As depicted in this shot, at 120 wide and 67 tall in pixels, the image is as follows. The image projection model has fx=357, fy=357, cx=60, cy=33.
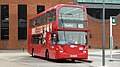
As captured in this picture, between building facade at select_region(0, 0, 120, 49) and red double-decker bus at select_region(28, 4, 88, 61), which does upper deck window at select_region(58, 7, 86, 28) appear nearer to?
red double-decker bus at select_region(28, 4, 88, 61)

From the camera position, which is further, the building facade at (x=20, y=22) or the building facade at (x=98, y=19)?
the building facade at (x=98, y=19)

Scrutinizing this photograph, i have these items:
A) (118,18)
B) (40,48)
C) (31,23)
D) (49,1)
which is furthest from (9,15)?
(40,48)

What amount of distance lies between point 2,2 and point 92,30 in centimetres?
1845

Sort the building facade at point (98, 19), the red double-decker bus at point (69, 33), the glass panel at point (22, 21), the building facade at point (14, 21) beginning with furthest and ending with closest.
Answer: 1. the building facade at point (98, 19)
2. the glass panel at point (22, 21)
3. the building facade at point (14, 21)
4. the red double-decker bus at point (69, 33)

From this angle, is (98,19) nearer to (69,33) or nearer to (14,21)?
(14,21)

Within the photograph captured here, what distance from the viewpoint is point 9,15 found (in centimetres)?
6788

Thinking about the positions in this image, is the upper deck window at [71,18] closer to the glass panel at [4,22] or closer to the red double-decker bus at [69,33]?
the red double-decker bus at [69,33]

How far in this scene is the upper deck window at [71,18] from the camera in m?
27.1

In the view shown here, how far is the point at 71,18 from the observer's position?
27.3 meters

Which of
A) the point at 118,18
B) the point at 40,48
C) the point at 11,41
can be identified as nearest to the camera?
the point at 40,48

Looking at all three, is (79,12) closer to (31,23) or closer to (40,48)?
(40,48)

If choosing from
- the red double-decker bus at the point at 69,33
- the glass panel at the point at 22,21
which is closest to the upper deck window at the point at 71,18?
the red double-decker bus at the point at 69,33

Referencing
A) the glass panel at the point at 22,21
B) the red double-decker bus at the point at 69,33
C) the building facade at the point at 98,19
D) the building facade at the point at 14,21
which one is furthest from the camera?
the building facade at the point at 98,19

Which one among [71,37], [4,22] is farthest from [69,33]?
[4,22]
